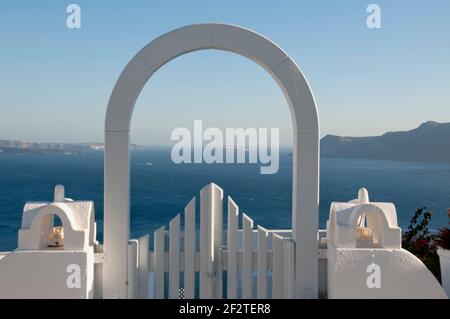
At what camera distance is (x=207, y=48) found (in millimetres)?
5500

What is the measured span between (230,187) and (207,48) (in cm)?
7796

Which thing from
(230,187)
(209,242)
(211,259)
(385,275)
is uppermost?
(230,187)

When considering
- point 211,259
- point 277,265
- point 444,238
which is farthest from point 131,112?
point 444,238

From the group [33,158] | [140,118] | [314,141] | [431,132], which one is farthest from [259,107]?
[314,141]

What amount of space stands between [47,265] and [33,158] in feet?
431

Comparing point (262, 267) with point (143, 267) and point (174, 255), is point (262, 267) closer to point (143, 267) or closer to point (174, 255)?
point (174, 255)

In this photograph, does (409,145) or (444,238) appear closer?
(444,238)

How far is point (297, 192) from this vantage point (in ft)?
18.3

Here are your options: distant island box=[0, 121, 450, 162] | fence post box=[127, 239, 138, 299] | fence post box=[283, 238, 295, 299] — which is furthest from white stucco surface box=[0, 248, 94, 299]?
distant island box=[0, 121, 450, 162]

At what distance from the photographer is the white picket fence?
552 centimetres

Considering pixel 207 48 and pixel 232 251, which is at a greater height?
pixel 207 48

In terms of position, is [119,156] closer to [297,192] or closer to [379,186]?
[297,192]

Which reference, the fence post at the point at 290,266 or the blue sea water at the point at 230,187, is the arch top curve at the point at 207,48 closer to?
the fence post at the point at 290,266
